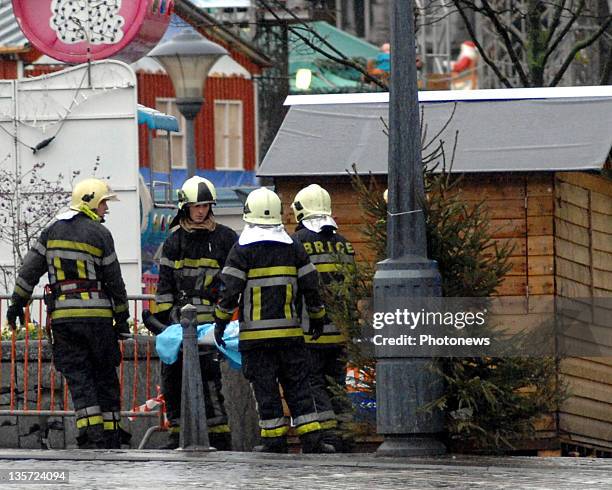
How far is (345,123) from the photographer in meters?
14.0

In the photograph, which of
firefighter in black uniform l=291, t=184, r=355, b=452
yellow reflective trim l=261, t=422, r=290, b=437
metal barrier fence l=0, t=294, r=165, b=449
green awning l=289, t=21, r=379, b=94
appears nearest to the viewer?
yellow reflective trim l=261, t=422, r=290, b=437

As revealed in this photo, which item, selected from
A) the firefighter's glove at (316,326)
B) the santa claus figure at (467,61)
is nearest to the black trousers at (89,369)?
the firefighter's glove at (316,326)

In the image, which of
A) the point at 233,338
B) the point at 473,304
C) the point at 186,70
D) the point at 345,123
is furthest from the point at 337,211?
the point at 186,70

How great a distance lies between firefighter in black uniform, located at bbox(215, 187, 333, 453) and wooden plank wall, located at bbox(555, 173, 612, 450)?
1.97 meters

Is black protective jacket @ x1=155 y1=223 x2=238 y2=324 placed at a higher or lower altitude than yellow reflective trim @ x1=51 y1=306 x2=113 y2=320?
higher

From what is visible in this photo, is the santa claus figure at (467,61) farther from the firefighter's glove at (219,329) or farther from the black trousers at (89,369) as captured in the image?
the firefighter's glove at (219,329)

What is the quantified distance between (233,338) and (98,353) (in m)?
0.95

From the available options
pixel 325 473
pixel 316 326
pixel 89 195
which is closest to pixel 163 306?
pixel 89 195

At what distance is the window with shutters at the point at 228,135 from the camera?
50.7 metres

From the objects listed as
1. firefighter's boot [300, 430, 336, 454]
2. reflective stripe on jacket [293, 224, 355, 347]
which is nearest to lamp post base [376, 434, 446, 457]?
firefighter's boot [300, 430, 336, 454]

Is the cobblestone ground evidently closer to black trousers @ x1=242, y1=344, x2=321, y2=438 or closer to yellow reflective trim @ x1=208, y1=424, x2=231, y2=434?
black trousers @ x1=242, y1=344, x2=321, y2=438

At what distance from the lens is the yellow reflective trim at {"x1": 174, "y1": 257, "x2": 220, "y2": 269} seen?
12.9 meters

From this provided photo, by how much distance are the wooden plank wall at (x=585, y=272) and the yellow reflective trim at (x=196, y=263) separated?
2377mm

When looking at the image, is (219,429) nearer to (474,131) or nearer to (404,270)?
(404,270)
